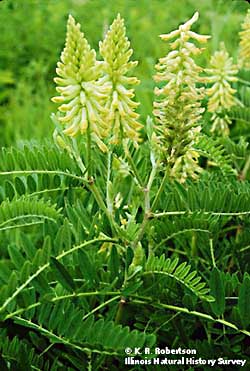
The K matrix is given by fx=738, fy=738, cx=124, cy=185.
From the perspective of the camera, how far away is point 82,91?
1074 mm

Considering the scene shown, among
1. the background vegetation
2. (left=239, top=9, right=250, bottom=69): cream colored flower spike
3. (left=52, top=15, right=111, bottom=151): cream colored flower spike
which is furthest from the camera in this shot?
the background vegetation

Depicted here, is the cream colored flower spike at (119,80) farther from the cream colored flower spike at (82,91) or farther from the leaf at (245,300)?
the leaf at (245,300)

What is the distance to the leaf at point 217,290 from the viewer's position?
109cm

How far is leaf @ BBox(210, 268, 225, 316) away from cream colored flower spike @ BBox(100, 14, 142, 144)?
0.24 meters

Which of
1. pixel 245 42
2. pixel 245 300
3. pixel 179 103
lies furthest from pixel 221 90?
pixel 245 300

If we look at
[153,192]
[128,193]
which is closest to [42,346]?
[153,192]

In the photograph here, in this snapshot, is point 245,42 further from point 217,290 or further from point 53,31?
point 53,31

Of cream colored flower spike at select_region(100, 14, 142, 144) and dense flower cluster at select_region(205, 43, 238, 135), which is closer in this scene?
cream colored flower spike at select_region(100, 14, 142, 144)

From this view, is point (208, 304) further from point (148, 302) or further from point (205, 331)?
point (205, 331)

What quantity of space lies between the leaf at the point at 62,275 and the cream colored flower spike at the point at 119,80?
0.69 ft

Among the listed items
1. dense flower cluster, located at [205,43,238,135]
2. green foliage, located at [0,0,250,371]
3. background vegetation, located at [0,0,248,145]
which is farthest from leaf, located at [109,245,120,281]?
background vegetation, located at [0,0,248,145]

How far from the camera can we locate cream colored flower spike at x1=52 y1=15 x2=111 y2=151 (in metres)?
1.04

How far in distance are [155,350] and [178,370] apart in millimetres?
115

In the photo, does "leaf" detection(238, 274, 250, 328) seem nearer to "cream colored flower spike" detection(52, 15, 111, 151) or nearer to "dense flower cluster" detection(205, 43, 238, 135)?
"cream colored flower spike" detection(52, 15, 111, 151)
